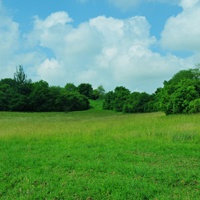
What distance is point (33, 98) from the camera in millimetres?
68875

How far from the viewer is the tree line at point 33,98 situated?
65.6 metres

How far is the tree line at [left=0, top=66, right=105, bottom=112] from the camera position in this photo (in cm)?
6562

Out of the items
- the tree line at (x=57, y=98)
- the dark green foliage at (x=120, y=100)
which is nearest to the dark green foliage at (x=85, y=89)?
the tree line at (x=57, y=98)

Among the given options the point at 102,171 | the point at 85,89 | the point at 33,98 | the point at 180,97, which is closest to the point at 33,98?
the point at 33,98

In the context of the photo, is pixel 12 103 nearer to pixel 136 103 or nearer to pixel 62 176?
pixel 136 103

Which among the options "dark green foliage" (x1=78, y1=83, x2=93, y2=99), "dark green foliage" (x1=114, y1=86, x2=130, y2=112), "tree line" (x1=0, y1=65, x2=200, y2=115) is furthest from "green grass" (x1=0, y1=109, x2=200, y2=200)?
"dark green foliage" (x1=78, y1=83, x2=93, y2=99)

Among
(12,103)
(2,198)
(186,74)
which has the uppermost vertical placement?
(186,74)

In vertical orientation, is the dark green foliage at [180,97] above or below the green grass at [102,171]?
above

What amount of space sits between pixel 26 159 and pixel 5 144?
4.11 m

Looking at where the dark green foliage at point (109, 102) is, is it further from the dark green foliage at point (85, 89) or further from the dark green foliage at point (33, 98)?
the dark green foliage at point (85, 89)

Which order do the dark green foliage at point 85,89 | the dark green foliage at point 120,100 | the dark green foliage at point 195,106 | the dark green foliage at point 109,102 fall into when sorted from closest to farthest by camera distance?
1. the dark green foliage at point 195,106
2. the dark green foliage at point 120,100
3. the dark green foliage at point 109,102
4. the dark green foliage at point 85,89

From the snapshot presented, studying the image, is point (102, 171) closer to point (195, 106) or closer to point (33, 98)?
point (195, 106)

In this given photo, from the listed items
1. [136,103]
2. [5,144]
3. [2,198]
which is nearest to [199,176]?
[2,198]

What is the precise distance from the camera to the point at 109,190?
5.70 metres
